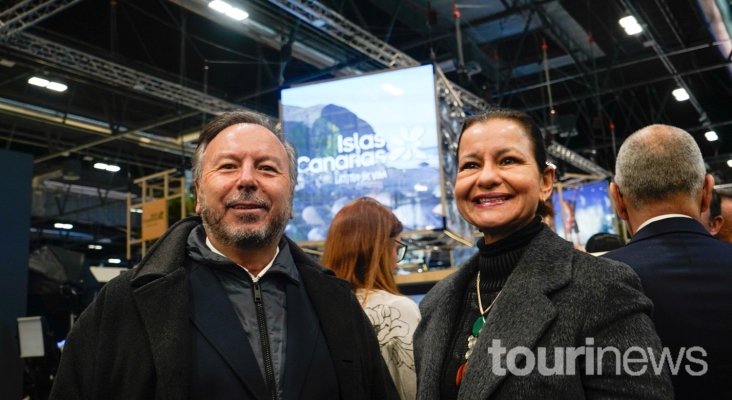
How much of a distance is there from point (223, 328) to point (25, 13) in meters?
7.16

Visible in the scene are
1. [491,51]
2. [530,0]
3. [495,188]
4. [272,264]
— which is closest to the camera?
[495,188]

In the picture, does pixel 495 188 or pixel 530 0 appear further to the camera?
pixel 530 0

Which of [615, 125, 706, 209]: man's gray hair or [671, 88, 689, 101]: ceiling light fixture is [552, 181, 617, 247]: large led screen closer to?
[671, 88, 689, 101]: ceiling light fixture

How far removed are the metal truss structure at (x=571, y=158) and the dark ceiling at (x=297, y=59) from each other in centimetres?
50

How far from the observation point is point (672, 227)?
1.79 metres

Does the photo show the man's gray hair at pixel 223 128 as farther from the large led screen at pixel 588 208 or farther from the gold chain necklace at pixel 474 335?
the large led screen at pixel 588 208

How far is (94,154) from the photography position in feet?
43.1

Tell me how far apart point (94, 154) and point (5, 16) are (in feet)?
20.3

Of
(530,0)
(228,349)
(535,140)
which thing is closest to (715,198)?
(535,140)

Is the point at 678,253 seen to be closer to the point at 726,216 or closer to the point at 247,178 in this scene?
the point at 247,178

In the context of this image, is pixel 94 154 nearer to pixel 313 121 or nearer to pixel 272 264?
pixel 313 121

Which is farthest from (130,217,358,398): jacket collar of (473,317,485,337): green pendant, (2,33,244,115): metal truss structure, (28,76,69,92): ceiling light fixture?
(28,76,69,92): ceiling light fixture

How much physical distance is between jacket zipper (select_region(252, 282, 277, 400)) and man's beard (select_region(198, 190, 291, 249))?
4.5 inches

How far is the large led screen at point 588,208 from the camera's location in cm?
1054
